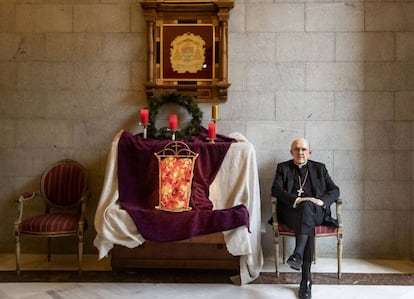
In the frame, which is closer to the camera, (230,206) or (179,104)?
(230,206)

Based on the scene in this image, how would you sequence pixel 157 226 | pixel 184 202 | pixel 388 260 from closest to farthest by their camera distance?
pixel 157 226, pixel 184 202, pixel 388 260

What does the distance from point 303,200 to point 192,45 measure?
1.97 meters

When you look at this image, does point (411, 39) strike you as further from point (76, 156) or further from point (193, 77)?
point (76, 156)

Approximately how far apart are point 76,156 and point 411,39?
12.1ft

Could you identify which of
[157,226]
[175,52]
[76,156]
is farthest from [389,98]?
[76,156]

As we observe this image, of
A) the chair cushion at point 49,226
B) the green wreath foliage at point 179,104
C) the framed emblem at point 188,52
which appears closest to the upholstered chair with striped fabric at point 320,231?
the green wreath foliage at point 179,104

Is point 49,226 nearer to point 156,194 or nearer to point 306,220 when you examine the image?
point 156,194

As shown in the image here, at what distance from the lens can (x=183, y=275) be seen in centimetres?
377

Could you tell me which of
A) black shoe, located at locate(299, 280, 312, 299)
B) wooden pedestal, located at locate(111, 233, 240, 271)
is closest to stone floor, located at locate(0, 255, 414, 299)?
black shoe, located at locate(299, 280, 312, 299)

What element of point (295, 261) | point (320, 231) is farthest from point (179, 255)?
point (320, 231)

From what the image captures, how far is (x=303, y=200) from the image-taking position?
11.7 ft

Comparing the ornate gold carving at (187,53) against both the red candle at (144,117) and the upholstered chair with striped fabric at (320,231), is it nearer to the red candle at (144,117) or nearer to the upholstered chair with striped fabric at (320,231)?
the red candle at (144,117)

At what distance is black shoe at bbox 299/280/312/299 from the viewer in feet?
10.7

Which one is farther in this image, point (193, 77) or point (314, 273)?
point (193, 77)
